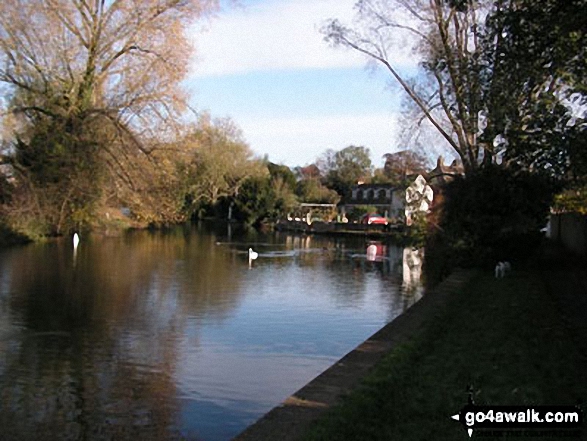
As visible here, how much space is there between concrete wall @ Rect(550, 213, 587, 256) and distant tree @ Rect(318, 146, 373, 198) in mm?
72541

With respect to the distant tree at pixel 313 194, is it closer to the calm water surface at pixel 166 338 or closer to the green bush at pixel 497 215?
the calm water surface at pixel 166 338

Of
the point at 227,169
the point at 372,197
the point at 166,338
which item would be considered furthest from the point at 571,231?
the point at 372,197

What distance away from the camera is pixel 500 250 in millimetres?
23578

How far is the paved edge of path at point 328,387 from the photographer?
6.40m

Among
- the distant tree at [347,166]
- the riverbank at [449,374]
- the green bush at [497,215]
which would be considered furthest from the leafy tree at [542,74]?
the distant tree at [347,166]

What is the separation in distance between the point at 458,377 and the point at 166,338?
254 inches

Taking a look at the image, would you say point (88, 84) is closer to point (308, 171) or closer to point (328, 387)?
point (328, 387)

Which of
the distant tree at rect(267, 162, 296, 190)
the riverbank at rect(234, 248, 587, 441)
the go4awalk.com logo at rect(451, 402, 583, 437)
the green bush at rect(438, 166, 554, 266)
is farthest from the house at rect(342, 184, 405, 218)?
the go4awalk.com logo at rect(451, 402, 583, 437)

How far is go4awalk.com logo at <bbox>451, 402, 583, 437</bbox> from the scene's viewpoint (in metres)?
5.87

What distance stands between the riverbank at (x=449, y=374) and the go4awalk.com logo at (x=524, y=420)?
0.45 feet

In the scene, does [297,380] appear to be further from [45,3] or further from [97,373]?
[45,3]

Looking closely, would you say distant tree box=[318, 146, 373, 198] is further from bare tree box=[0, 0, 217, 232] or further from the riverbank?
the riverbank

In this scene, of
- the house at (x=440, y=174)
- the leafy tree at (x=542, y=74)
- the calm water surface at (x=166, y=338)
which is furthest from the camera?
the house at (x=440, y=174)

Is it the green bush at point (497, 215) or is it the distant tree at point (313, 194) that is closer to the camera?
the green bush at point (497, 215)
